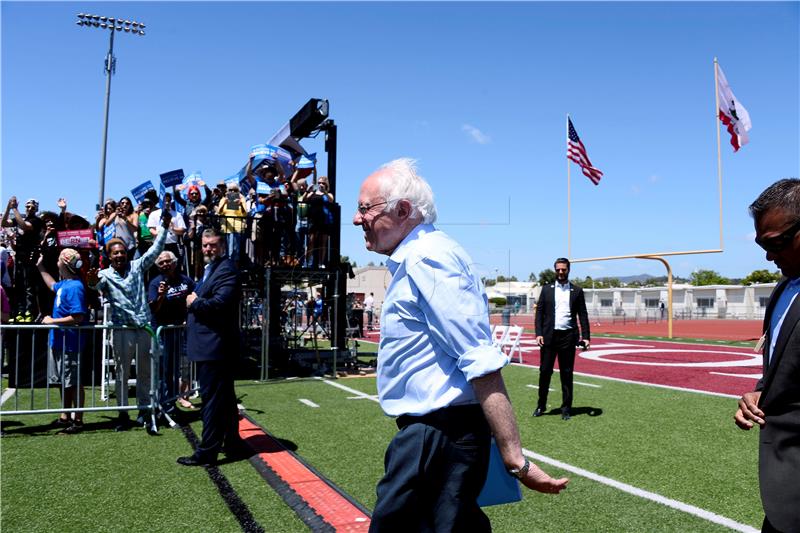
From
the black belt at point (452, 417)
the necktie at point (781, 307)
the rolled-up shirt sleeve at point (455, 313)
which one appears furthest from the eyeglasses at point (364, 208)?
the necktie at point (781, 307)

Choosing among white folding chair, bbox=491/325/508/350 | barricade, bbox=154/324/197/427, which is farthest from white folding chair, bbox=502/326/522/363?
barricade, bbox=154/324/197/427

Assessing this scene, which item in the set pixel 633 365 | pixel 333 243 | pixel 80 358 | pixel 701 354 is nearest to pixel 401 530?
pixel 80 358

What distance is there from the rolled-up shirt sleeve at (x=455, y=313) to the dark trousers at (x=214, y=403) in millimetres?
3840

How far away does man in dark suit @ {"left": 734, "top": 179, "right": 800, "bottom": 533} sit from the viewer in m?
2.23

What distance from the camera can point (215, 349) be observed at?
214 inches

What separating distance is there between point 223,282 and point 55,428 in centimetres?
326

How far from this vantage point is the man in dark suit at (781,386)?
2.23 metres

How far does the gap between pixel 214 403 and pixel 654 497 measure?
3614 millimetres

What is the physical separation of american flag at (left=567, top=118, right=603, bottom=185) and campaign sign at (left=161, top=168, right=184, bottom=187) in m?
15.7

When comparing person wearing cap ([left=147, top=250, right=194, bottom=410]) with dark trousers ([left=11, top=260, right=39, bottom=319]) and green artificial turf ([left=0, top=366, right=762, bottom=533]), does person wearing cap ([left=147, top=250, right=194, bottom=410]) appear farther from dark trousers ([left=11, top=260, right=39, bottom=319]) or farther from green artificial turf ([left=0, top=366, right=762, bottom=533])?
dark trousers ([left=11, top=260, right=39, bottom=319])

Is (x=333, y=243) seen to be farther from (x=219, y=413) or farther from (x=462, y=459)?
(x=462, y=459)

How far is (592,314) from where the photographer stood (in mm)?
55781

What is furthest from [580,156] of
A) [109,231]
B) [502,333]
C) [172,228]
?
[109,231]

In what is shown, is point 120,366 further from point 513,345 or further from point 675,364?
point 675,364
